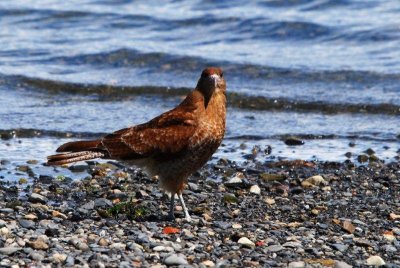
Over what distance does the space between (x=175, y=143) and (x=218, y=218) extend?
29.7 inches

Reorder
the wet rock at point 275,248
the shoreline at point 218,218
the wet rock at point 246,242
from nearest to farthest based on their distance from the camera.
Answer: the shoreline at point 218,218, the wet rock at point 275,248, the wet rock at point 246,242

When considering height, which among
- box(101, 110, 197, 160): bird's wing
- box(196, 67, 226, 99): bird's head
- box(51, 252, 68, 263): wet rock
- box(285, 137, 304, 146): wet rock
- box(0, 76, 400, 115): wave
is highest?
box(196, 67, 226, 99): bird's head

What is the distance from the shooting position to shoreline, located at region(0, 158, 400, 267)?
24.0 ft

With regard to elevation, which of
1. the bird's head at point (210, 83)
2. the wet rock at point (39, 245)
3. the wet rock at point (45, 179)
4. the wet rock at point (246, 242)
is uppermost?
the bird's head at point (210, 83)

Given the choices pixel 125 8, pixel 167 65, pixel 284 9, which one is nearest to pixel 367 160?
pixel 167 65

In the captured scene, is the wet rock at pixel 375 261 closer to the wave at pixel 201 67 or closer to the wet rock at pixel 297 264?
the wet rock at pixel 297 264

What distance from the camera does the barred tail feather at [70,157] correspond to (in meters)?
8.63

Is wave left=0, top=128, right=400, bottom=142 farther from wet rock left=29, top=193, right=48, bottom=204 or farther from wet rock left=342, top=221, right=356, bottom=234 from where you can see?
wet rock left=342, top=221, right=356, bottom=234

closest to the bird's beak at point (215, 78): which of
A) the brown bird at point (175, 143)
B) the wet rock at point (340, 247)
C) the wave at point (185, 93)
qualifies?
the brown bird at point (175, 143)

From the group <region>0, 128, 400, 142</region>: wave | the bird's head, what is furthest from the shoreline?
<region>0, 128, 400, 142</region>: wave

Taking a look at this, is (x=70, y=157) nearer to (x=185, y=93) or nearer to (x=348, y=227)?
(x=348, y=227)

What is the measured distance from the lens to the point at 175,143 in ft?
28.4

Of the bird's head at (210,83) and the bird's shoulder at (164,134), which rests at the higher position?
the bird's head at (210,83)

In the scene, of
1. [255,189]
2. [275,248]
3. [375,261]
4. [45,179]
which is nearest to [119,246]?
[275,248]
